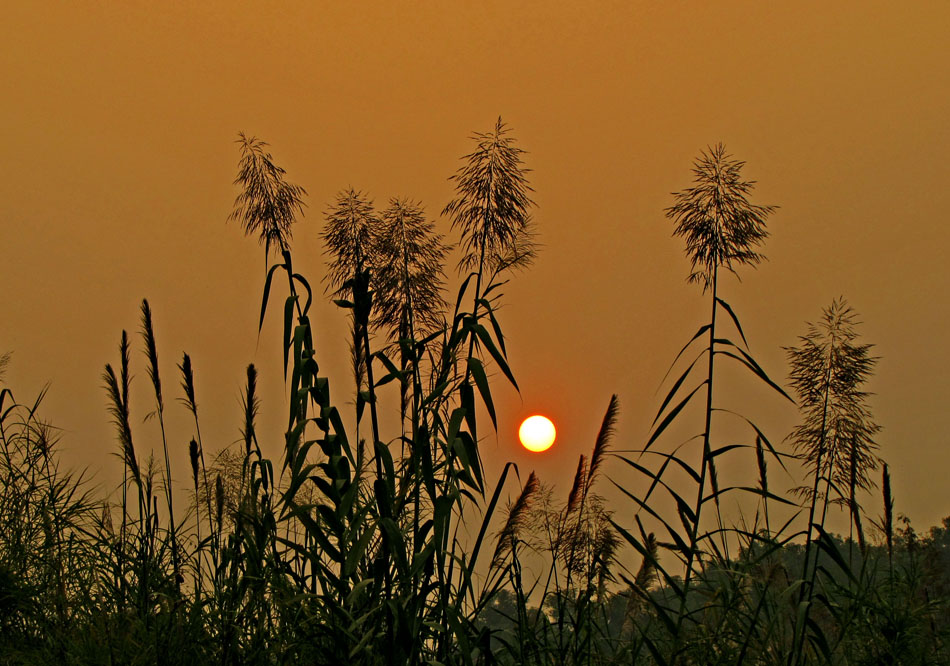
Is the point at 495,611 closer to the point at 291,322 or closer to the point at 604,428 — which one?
the point at 604,428

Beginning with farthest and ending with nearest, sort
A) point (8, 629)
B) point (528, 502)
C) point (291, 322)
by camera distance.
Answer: point (8, 629) < point (528, 502) < point (291, 322)

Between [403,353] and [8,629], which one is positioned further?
[8,629]

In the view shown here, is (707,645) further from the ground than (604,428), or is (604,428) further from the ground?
(604,428)

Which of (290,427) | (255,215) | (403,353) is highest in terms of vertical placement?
(255,215)

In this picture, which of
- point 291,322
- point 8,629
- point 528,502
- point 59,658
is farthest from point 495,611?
point 8,629

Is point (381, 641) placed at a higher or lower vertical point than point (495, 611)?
lower

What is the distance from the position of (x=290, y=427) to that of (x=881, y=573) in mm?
3525

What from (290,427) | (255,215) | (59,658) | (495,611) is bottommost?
Answer: (59,658)

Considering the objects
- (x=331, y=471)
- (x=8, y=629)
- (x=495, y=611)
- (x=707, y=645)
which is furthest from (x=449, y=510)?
(x=8, y=629)

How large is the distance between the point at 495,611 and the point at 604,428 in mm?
897

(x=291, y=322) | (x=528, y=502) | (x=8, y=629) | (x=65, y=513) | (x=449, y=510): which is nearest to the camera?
(x=449, y=510)

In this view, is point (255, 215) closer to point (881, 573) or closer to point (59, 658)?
point (59, 658)

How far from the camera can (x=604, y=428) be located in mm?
3656

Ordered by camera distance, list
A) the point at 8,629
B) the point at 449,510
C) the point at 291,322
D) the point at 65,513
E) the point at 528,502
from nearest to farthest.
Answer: the point at 449,510
the point at 291,322
the point at 528,502
the point at 8,629
the point at 65,513
